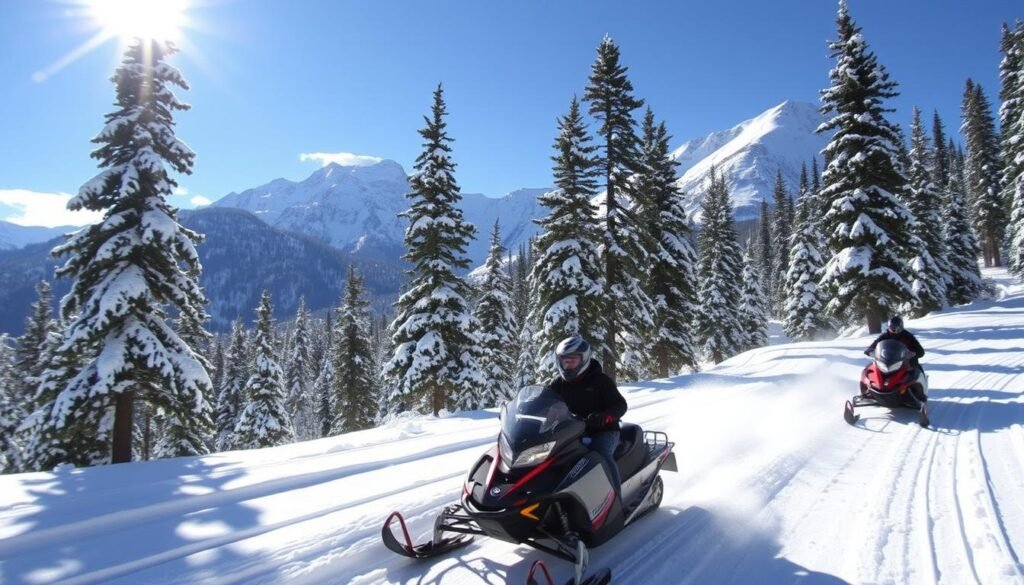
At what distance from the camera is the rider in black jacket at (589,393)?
5402 mm

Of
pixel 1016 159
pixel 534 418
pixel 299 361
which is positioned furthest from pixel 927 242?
pixel 299 361

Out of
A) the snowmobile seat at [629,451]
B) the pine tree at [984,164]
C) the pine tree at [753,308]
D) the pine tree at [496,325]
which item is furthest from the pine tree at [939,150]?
the snowmobile seat at [629,451]

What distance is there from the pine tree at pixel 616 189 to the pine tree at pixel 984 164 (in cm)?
4635

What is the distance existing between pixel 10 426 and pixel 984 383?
38258 millimetres

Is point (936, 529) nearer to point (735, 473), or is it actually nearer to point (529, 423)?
point (735, 473)

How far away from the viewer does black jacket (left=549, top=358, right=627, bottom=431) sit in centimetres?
552

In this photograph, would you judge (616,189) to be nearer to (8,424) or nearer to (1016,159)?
(1016,159)

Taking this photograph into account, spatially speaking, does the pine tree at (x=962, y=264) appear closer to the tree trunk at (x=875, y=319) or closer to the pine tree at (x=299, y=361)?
the tree trunk at (x=875, y=319)

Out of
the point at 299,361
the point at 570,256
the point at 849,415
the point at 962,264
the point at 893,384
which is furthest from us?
the point at 299,361

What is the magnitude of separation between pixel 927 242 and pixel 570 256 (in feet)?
104

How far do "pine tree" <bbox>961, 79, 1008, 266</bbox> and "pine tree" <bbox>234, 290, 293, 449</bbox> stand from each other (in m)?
62.0

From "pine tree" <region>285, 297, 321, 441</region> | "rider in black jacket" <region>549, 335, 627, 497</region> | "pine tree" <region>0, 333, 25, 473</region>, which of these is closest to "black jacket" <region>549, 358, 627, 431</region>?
"rider in black jacket" <region>549, 335, 627, 497</region>

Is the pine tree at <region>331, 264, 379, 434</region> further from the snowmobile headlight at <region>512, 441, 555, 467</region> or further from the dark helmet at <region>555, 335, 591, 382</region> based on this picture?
the snowmobile headlight at <region>512, 441, 555, 467</region>

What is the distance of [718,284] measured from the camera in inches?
1449
